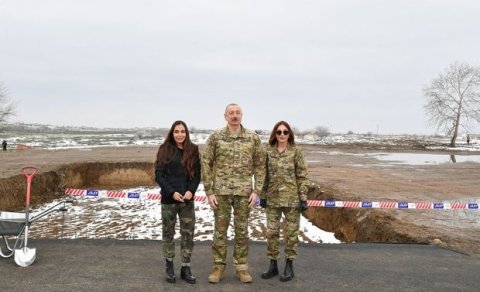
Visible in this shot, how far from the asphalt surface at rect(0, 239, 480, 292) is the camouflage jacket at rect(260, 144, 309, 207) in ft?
3.48

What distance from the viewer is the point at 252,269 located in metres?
5.88

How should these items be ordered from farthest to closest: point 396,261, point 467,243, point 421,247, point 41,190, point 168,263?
point 41,190, point 467,243, point 421,247, point 396,261, point 168,263

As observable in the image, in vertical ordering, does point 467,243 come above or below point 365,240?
above

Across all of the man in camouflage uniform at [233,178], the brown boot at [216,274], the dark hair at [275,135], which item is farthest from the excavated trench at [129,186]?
the brown boot at [216,274]

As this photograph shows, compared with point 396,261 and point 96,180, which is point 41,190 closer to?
point 96,180

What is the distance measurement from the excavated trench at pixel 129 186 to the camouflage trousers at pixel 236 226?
500cm

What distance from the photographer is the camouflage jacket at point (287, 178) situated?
5430 mm

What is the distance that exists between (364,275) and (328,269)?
500mm

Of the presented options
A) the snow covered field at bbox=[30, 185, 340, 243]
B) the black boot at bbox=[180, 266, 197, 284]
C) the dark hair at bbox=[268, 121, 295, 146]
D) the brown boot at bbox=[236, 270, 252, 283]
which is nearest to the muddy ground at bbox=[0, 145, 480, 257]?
the snow covered field at bbox=[30, 185, 340, 243]

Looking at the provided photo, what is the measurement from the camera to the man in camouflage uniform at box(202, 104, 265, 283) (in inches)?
205

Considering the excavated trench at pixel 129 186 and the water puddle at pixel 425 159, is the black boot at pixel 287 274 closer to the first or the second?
the excavated trench at pixel 129 186

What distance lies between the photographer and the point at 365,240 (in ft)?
35.1

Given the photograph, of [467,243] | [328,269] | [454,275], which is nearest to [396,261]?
[454,275]

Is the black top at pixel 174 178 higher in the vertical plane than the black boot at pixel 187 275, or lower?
higher
